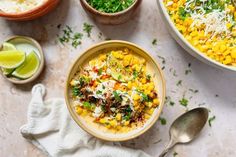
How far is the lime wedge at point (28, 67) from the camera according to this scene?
2.10 m

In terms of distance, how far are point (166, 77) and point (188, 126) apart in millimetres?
293

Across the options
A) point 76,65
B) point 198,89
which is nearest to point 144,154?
point 198,89

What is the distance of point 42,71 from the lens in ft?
7.14

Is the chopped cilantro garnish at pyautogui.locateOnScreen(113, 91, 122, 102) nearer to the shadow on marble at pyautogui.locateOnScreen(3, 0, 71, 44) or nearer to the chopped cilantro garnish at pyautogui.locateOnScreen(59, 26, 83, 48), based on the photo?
the chopped cilantro garnish at pyautogui.locateOnScreen(59, 26, 83, 48)

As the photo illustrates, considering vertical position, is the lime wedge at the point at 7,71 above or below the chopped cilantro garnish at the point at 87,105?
above

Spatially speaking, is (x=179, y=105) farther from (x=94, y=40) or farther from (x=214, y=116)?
(x=94, y=40)

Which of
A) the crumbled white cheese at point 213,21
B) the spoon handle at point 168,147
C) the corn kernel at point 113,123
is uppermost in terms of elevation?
the crumbled white cheese at point 213,21

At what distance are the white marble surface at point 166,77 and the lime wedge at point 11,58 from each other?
161 millimetres

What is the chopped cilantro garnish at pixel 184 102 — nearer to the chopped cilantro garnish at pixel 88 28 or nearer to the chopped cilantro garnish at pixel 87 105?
the chopped cilantro garnish at pixel 87 105

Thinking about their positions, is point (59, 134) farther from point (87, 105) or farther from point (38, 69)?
point (38, 69)

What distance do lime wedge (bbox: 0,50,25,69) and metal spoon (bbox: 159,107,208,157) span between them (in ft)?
2.88

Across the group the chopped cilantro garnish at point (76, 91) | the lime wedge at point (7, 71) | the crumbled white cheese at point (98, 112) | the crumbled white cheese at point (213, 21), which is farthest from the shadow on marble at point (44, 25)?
the crumbled white cheese at point (213, 21)

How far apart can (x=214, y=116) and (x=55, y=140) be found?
2.87ft

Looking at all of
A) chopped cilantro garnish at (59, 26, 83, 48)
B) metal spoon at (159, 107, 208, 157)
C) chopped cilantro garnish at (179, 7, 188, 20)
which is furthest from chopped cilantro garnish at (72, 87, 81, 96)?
chopped cilantro garnish at (179, 7, 188, 20)
